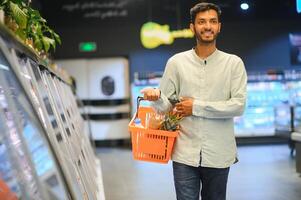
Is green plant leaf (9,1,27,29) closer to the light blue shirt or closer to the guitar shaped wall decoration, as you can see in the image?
the light blue shirt

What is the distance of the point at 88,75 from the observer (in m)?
11.6

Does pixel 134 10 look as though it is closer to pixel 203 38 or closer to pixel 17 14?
pixel 17 14

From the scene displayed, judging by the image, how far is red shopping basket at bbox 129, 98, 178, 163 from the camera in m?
2.65

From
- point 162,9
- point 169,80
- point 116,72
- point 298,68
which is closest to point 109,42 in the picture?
point 116,72

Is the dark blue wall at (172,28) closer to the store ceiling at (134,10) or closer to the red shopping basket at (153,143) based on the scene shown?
the store ceiling at (134,10)

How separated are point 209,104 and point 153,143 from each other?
0.41 meters

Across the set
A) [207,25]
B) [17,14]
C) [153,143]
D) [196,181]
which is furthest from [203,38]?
[17,14]

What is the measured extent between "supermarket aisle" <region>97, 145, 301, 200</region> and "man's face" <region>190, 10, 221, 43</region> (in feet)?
10.1

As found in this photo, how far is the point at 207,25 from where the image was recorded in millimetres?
2584

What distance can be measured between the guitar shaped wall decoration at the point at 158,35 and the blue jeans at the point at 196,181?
887cm

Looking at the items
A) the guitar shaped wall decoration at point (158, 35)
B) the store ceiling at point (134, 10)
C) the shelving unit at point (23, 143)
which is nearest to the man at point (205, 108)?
the shelving unit at point (23, 143)

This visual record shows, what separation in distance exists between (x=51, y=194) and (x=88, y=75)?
9874 millimetres

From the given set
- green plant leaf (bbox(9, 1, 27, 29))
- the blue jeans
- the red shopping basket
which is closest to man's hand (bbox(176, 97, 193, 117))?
the red shopping basket

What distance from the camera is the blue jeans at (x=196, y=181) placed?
260cm
